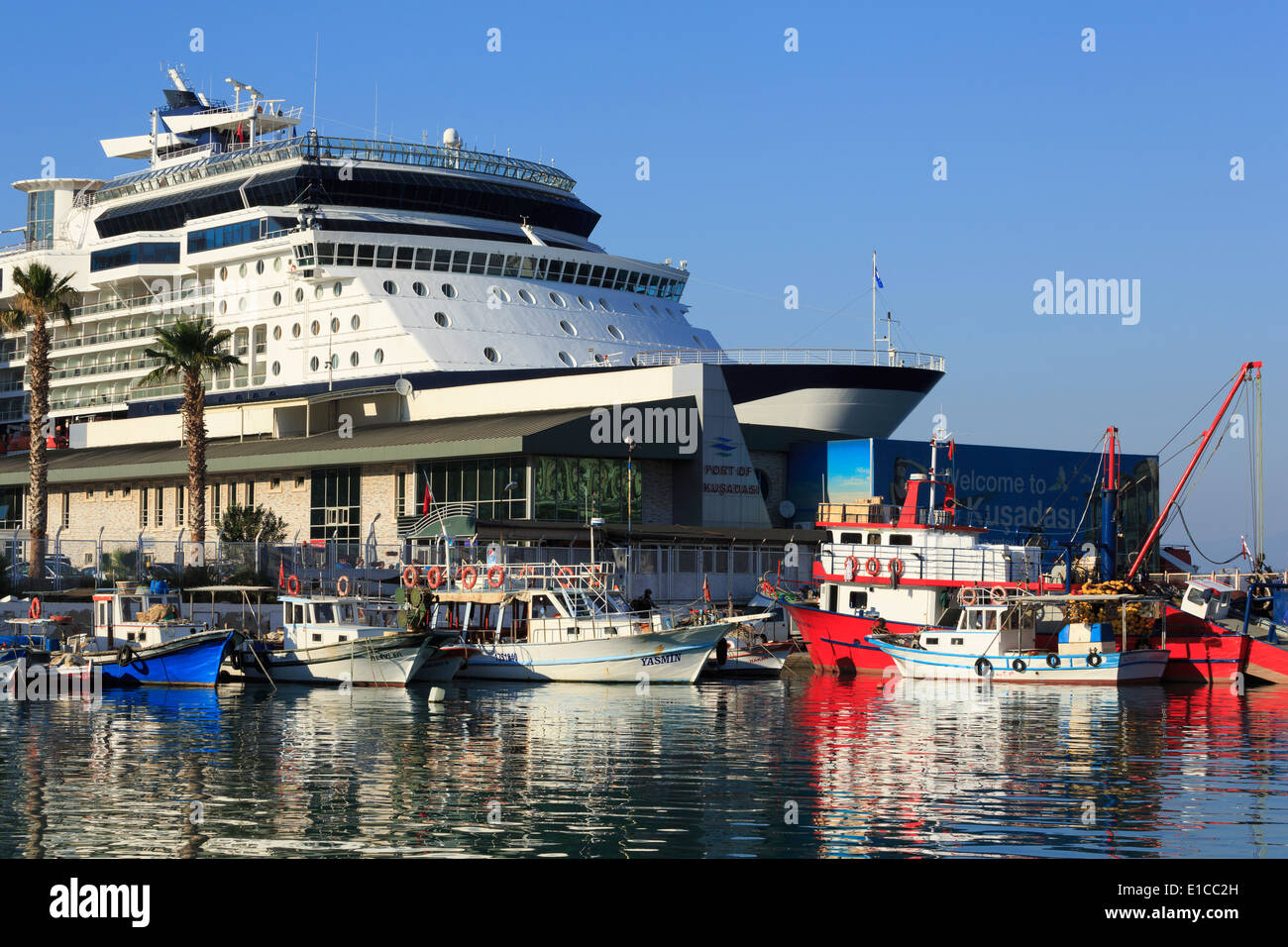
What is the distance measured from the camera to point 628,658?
148ft

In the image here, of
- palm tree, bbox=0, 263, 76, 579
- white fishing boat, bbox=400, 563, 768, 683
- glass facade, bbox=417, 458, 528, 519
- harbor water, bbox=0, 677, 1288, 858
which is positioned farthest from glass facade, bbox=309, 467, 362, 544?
harbor water, bbox=0, 677, 1288, 858

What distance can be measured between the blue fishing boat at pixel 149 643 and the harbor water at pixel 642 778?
244cm

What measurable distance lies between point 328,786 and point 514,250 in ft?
161

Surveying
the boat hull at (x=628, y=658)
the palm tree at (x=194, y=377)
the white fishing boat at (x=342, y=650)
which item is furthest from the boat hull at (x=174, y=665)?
the palm tree at (x=194, y=377)

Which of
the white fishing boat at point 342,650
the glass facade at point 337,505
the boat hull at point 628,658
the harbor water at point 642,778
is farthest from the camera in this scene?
the glass facade at point 337,505

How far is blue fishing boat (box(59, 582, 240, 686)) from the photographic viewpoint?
42281mm

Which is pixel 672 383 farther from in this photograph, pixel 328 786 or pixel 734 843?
pixel 734 843

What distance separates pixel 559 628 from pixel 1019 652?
13764mm

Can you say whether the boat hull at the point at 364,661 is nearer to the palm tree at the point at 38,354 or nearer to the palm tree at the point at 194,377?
the palm tree at the point at 194,377

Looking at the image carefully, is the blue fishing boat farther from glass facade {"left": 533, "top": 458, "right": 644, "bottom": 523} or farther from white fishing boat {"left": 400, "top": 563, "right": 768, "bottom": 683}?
glass facade {"left": 533, "top": 458, "right": 644, "bottom": 523}

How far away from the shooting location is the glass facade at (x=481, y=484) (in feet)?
197

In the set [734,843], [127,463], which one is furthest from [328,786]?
[127,463]

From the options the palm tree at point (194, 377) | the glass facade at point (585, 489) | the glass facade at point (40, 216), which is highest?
the glass facade at point (40, 216)

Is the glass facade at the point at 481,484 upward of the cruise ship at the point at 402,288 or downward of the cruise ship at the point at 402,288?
downward
